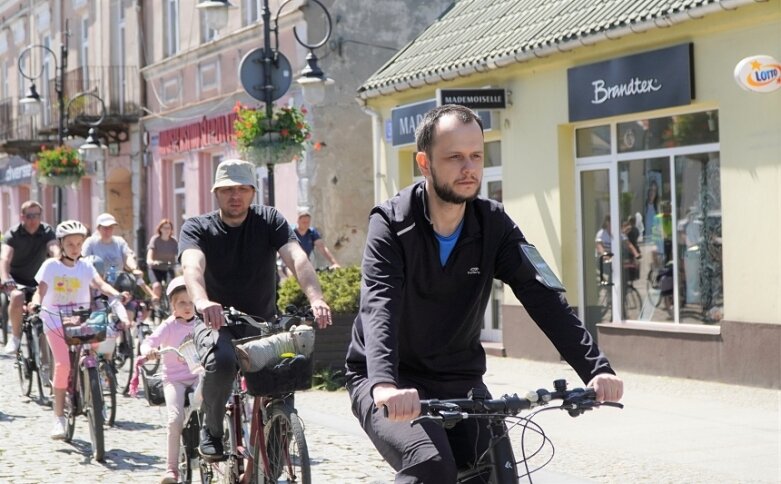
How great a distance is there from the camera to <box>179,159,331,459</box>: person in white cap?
21.5 ft

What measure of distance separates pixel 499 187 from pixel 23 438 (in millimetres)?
7909

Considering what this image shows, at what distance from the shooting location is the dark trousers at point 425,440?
148 inches

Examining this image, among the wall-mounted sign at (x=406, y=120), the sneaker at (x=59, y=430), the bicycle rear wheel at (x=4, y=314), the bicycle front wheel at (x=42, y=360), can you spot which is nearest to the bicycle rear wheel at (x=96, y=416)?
the sneaker at (x=59, y=430)

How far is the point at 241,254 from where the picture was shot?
6867 millimetres

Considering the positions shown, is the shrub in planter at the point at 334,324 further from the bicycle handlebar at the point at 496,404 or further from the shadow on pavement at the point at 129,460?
the bicycle handlebar at the point at 496,404

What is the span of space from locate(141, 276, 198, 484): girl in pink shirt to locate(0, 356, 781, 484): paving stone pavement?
34.8 inches

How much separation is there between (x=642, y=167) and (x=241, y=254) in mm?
7639

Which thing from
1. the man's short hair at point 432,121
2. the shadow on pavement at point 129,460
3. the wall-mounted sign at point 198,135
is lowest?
the shadow on pavement at point 129,460

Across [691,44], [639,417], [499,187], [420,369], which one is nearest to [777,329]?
[639,417]

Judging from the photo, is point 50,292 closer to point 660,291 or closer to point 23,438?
point 23,438

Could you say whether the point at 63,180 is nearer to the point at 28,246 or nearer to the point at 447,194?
A: the point at 28,246

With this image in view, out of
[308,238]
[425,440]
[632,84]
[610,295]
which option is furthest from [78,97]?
[425,440]

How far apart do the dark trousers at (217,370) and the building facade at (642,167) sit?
6.40 metres

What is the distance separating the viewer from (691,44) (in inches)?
488
